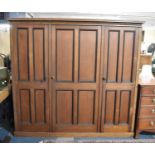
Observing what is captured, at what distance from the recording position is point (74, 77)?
2.14m

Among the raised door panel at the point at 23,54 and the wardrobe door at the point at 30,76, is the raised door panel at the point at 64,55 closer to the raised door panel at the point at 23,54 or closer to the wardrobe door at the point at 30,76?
the wardrobe door at the point at 30,76

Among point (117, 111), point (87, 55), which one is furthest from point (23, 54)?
point (117, 111)

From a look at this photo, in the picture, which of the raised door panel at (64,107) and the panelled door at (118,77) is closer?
the panelled door at (118,77)

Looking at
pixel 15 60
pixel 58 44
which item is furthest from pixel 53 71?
pixel 15 60

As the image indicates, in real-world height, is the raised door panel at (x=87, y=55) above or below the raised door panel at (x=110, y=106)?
above

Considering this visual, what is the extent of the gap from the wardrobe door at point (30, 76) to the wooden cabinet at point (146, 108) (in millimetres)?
1347

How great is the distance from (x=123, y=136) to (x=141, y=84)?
0.84 m

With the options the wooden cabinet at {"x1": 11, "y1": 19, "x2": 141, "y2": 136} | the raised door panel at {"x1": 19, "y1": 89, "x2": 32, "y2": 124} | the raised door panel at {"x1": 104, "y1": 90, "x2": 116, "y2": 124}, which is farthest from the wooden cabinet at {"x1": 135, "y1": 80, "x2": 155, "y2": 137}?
the raised door panel at {"x1": 19, "y1": 89, "x2": 32, "y2": 124}

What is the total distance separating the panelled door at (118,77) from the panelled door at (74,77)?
128mm

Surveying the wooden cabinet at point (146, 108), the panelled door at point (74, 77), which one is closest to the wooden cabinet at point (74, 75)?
the panelled door at point (74, 77)

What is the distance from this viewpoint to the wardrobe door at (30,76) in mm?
2057

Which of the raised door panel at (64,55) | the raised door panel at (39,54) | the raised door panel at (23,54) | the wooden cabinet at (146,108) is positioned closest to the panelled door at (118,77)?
the wooden cabinet at (146,108)

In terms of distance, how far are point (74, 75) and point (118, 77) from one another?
24.5 inches

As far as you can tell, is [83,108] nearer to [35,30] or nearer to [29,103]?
[29,103]
